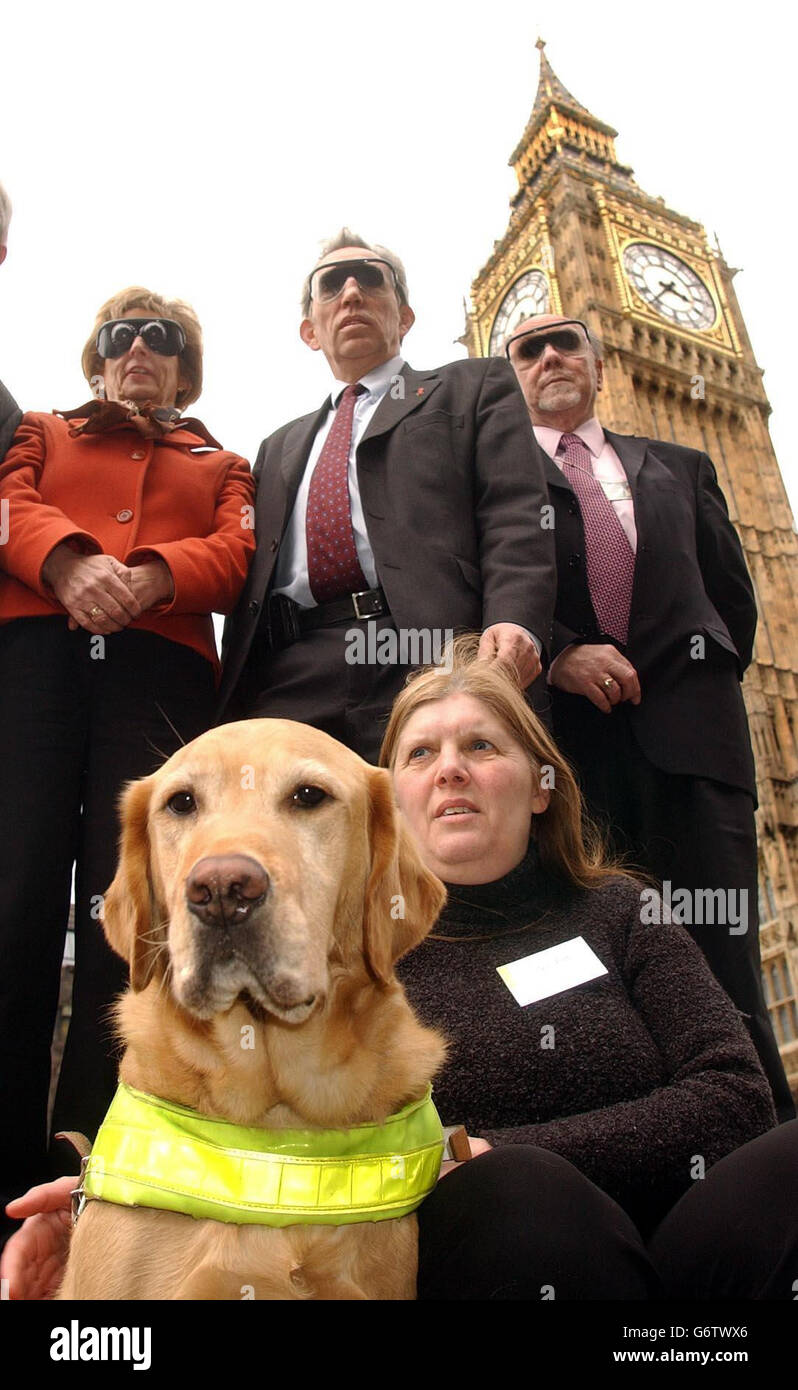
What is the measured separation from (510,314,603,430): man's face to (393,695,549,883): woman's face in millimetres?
2709

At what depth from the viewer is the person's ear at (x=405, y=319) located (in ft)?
13.4

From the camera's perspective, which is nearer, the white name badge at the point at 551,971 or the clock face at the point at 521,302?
the white name badge at the point at 551,971

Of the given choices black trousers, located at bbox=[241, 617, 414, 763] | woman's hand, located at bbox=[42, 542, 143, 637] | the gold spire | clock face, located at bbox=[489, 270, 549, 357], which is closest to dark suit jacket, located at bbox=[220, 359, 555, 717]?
black trousers, located at bbox=[241, 617, 414, 763]

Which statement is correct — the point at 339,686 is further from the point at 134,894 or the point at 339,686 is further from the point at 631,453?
the point at 631,453

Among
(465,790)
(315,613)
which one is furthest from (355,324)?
(465,790)

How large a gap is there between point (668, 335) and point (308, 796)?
35.2m

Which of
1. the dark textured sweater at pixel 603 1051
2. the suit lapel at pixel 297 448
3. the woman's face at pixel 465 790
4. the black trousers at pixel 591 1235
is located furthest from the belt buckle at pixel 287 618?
the black trousers at pixel 591 1235

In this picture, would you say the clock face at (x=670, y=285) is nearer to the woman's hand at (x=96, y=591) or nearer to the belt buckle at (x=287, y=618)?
the belt buckle at (x=287, y=618)

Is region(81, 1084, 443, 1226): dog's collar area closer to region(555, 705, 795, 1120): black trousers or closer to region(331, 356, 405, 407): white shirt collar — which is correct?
region(555, 705, 795, 1120): black trousers

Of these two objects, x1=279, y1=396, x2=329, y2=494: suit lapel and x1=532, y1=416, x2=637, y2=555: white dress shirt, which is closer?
x1=279, y1=396, x2=329, y2=494: suit lapel

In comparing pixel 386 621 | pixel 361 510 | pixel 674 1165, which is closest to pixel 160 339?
pixel 361 510

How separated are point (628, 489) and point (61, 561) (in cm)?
260

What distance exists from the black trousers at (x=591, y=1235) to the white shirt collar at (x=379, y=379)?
292 centimetres

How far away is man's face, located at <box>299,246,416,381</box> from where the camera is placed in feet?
12.6
